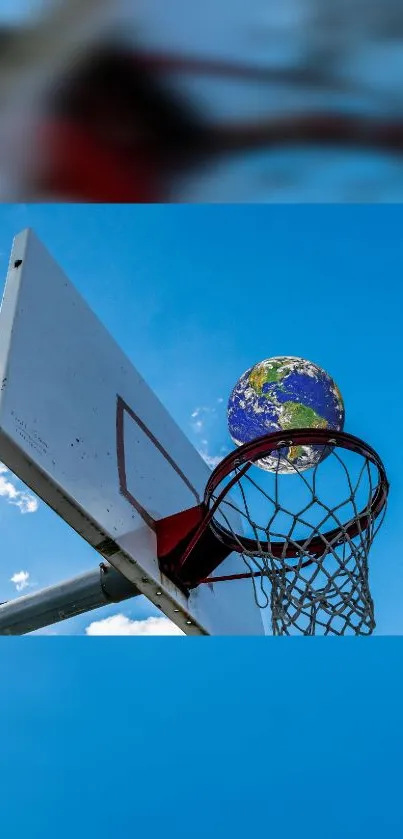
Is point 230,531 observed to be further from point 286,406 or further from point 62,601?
point 62,601

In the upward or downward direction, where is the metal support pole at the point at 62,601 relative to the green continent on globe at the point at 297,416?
downward

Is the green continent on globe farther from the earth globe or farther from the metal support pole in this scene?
the metal support pole

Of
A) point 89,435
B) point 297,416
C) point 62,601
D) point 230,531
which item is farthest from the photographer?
point 62,601

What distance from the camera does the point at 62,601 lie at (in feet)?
11.8

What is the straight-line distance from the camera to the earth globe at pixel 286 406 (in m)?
3.08

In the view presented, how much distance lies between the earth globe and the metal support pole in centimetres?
88

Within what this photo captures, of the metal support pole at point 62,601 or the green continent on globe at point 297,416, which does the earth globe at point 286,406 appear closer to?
the green continent on globe at point 297,416

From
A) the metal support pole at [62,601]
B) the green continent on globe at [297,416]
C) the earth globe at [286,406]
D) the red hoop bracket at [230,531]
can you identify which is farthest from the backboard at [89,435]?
the green continent on globe at [297,416]

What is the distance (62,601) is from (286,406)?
1.44 metres

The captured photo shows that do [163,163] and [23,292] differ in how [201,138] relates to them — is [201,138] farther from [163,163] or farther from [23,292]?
[23,292]

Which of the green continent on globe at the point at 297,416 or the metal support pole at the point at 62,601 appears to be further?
the metal support pole at the point at 62,601

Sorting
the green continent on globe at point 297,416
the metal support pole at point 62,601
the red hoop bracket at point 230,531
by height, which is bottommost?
the metal support pole at point 62,601

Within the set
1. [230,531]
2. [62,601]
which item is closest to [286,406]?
[230,531]

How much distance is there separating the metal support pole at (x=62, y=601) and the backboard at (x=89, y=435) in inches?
13.3
